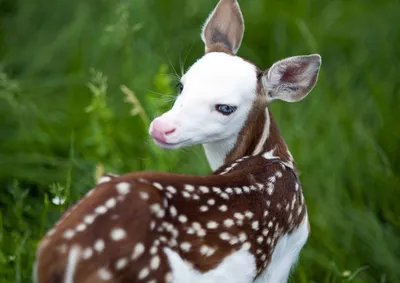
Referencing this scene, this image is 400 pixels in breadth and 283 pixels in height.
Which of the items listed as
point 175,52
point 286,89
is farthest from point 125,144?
point 286,89

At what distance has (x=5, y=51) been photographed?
14.8ft

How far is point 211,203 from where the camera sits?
2.20m

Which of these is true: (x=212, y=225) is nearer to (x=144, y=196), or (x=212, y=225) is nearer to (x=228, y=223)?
(x=228, y=223)

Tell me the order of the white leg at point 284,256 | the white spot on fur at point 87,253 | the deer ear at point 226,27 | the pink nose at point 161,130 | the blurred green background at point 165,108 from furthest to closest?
the blurred green background at point 165,108
the deer ear at point 226,27
the white leg at point 284,256
the pink nose at point 161,130
the white spot on fur at point 87,253

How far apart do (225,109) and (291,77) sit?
0.84ft

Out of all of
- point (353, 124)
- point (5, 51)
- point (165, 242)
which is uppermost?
point (165, 242)

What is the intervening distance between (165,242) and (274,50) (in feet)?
8.25

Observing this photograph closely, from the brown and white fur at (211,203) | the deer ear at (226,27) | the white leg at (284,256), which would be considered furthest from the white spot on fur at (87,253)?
the deer ear at (226,27)

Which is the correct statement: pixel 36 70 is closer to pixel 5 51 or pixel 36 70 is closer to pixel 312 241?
pixel 5 51

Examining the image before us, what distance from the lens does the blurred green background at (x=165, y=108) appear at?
329 cm

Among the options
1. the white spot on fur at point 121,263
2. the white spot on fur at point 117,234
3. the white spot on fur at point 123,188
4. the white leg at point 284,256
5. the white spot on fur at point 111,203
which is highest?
the white spot on fur at point 123,188

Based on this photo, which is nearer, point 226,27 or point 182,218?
point 182,218

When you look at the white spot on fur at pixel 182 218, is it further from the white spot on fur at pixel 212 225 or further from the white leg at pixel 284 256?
the white leg at pixel 284 256

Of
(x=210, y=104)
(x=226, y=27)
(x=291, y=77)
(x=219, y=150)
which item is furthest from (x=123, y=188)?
(x=226, y=27)
